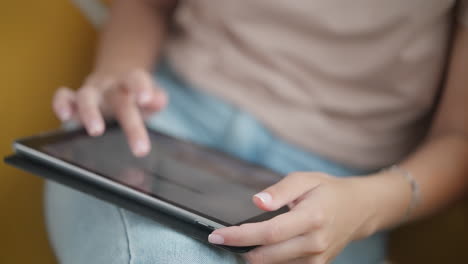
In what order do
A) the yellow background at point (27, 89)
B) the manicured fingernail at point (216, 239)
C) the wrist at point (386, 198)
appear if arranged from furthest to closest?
the yellow background at point (27, 89) < the wrist at point (386, 198) < the manicured fingernail at point (216, 239)

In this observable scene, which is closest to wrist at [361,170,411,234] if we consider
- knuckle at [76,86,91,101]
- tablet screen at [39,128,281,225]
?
tablet screen at [39,128,281,225]

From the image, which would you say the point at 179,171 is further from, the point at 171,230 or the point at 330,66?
the point at 330,66

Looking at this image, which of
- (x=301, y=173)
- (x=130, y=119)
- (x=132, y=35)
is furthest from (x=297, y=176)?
(x=132, y=35)

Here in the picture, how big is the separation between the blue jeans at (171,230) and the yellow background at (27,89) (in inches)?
2.7

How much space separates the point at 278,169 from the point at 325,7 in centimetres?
22

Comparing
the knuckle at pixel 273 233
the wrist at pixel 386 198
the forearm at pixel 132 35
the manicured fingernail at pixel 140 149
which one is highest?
the forearm at pixel 132 35

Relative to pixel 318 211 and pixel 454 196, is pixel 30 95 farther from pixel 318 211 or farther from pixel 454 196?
pixel 454 196

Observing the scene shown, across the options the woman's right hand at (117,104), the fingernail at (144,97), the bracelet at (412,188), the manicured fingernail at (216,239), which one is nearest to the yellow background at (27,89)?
the woman's right hand at (117,104)

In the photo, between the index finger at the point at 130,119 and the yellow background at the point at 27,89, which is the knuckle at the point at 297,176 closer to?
the index finger at the point at 130,119

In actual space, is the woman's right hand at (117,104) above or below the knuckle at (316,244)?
above

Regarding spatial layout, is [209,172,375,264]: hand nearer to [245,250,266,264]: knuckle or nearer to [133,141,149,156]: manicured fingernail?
[245,250,266,264]: knuckle

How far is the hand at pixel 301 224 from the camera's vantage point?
43cm

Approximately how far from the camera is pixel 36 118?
2.51 feet

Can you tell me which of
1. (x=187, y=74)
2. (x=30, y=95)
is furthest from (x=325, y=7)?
(x=30, y=95)
